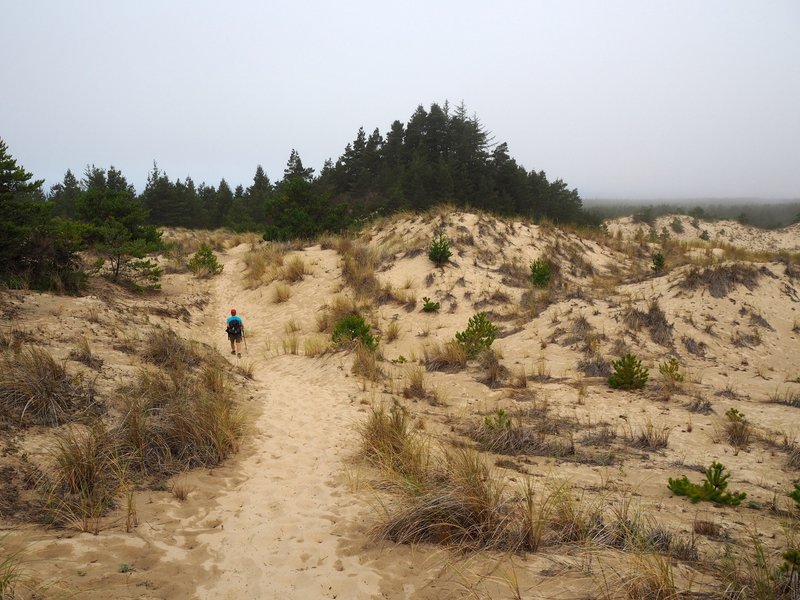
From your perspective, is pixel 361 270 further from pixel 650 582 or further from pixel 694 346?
pixel 650 582

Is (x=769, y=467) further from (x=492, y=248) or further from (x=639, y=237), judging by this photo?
(x=639, y=237)

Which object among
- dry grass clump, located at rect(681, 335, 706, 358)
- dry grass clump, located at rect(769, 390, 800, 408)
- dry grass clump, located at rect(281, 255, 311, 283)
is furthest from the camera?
dry grass clump, located at rect(281, 255, 311, 283)

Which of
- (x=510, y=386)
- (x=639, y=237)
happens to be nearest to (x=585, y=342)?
(x=510, y=386)

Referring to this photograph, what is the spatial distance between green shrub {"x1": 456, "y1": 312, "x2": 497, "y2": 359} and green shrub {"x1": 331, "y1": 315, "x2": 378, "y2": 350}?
207 centimetres

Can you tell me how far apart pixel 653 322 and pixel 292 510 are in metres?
9.49

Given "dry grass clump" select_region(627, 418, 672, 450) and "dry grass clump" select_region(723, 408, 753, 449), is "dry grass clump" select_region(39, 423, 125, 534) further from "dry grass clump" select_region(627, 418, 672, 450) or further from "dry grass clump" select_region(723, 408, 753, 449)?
"dry grass clump" select_region(723, 408, 753, 449)

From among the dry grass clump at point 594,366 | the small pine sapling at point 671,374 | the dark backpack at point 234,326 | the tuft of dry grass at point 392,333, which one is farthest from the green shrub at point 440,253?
the small pine sapling at point 671,374

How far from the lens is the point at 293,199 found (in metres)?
22.0

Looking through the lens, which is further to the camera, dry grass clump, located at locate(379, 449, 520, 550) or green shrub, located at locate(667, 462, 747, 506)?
green shrub, located at locate(667, 462, 747, 506)

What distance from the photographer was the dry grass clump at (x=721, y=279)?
11.4 m

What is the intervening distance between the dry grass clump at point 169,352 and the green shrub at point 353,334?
10.3 feet

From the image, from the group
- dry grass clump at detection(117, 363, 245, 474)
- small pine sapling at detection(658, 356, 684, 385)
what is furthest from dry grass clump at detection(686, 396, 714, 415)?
dry grass clump at detection(117, 363, 245, 474)

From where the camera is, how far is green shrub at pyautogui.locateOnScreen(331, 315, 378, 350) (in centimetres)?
998

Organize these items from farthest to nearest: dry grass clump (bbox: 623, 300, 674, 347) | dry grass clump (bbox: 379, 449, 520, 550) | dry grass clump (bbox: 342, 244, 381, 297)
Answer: dry grass clump (bbox: 342, 244, 381, 297)
dry grass clump (bbox: 623, 300, 674, 347)
dry grass clump (bbox: 379, 449, 520, 550)
